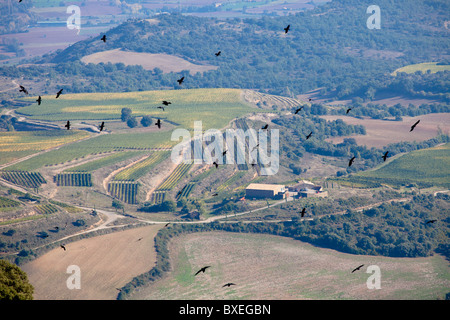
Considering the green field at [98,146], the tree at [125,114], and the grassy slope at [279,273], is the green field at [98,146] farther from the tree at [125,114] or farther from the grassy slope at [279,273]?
the grassy slope at [279,273]

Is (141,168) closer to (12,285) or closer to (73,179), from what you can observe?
(73,179)

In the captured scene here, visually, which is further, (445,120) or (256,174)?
(445,120)

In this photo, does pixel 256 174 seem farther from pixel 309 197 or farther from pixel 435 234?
pixel 435 234

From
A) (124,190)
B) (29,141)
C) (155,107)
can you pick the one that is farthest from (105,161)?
(155,107)

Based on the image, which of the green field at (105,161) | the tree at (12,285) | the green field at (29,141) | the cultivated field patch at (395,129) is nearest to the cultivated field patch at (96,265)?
the tree at (12,285)

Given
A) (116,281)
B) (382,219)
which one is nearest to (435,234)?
(382,219)

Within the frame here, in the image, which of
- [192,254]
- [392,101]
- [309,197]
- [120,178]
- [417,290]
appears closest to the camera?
[417,290]
